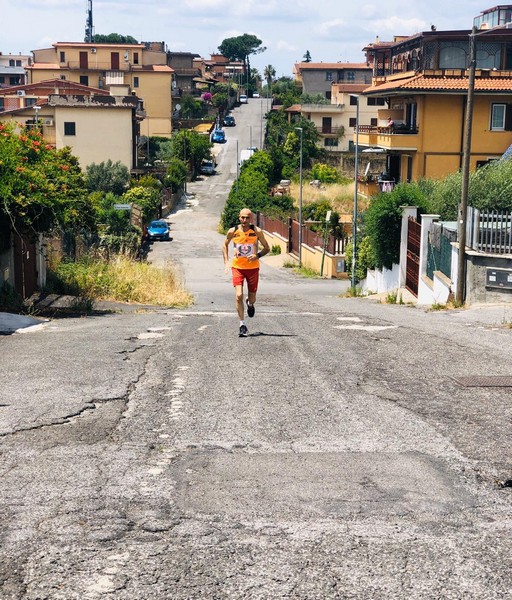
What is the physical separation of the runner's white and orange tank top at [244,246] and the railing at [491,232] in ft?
29.8

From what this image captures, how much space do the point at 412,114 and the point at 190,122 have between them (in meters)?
73.4

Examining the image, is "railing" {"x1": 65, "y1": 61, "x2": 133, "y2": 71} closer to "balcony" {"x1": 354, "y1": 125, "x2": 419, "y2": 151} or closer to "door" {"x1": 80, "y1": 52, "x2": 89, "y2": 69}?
"door" {"x1": 80, "y1": 52, "x2": 89, "y2": 69}

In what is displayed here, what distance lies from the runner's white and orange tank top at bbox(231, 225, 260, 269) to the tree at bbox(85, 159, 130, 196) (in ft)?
191

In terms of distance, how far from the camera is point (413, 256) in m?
28.4

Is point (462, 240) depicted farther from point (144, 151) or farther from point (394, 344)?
point (144, 151)

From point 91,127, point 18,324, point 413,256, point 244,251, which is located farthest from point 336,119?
point 244,251

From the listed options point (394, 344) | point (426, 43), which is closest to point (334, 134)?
point (426, 43)

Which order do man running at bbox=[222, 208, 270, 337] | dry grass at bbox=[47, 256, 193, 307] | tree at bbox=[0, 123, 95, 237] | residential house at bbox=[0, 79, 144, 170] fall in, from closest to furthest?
man running at bbox=[222, 208, 270, 337], tree at bbox=[0, 123, 95, 237], dry grass at bbox=[47, 256, 193, 307], residential house at bbox=[0, 79, 144, 170]

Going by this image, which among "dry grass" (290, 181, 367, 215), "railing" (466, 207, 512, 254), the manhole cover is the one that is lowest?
"dry grass" (290, 181, 367, 215)

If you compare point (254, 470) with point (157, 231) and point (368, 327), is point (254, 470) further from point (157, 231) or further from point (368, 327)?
point (157, 231)

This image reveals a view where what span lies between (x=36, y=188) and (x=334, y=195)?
2158 inches

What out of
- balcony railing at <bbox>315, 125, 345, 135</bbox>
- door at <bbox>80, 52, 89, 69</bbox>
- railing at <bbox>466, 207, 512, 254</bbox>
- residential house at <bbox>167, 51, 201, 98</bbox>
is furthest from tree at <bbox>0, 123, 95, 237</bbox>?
residential house at <bbox>167, 51, 201, 98</bbox>

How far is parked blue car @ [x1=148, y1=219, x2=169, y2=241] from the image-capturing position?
206 feet

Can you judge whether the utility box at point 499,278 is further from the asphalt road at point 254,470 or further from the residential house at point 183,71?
the residential house at point 183,71
